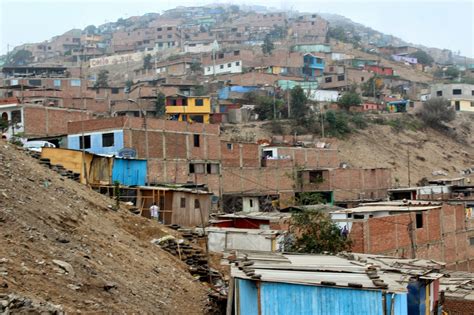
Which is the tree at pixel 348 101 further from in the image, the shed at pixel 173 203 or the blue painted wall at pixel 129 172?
the shed at pixel 173 203

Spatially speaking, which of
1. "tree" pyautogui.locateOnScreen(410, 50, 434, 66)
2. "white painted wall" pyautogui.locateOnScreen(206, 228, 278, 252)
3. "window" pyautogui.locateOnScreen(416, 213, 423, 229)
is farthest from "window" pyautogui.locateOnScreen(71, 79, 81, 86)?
"tree" pyautogui.locateOnScreen(410, 50, 434, 66)

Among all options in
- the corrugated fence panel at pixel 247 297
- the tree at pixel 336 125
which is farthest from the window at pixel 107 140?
the tree at pixel 336 125

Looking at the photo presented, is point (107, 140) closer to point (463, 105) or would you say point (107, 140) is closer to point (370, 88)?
point (370, 88)

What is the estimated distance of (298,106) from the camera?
51.0 meters

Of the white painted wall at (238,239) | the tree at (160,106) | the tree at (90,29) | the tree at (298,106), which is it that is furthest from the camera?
the tree at (90,29)

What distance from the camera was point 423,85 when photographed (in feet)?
246

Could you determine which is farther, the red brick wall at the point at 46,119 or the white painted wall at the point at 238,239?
the red brick wall at the point at 46,119

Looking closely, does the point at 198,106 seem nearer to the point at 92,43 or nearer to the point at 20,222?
the point at 20,222

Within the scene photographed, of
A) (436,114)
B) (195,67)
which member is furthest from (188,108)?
(195,67)

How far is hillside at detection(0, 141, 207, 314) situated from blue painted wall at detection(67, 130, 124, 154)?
43.8 feet

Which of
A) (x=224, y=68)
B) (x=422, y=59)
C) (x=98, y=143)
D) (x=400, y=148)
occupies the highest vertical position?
(x=422, y=59)

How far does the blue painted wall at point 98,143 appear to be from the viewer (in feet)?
99.4

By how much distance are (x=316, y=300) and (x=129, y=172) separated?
14801mm

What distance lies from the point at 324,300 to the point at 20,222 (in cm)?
491
